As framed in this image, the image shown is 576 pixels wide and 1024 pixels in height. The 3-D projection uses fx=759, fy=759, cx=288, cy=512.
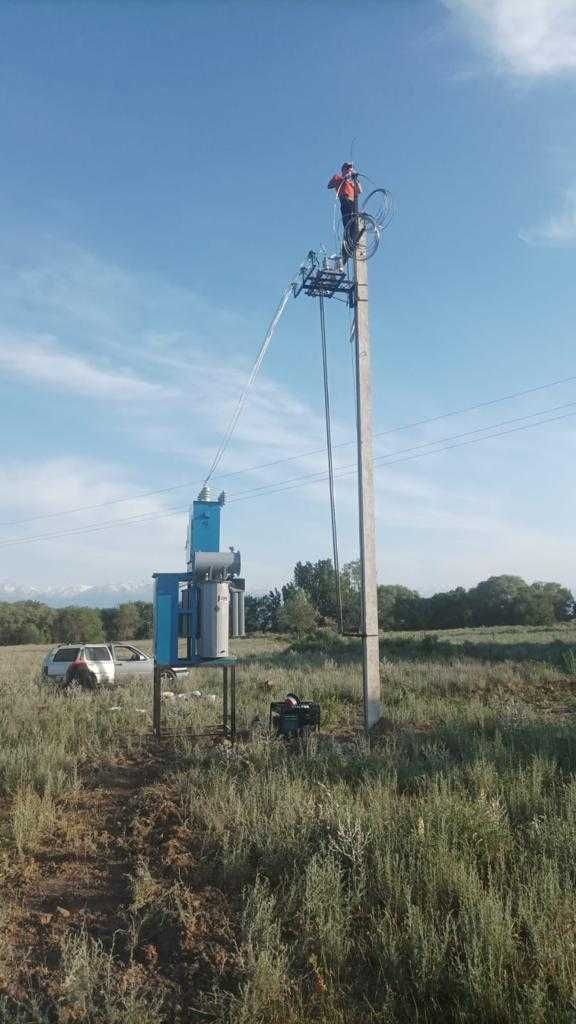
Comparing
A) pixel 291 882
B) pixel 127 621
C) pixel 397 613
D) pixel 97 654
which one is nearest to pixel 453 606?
pixel 397 613

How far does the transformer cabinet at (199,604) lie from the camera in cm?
875

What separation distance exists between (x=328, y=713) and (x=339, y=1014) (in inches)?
323

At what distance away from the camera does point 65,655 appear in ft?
67.3

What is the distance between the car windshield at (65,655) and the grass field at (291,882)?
1200cm

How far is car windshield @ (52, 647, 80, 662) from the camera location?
2045 centimetres

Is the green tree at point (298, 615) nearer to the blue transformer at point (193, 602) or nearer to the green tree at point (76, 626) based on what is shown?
the green tree at point (76, 626)

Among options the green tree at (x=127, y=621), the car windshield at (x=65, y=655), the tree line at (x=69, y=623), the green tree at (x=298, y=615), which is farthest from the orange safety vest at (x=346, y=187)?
the green tree at (x=127, y=621)

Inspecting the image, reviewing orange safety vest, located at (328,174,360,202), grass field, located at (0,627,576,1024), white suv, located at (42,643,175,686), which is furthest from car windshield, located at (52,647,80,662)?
orange safety vest, located at (328,174,360,202)

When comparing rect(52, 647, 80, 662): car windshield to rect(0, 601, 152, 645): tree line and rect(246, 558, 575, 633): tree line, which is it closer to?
rect(246, 558, 575, 633): tree line

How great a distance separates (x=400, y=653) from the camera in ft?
97.1

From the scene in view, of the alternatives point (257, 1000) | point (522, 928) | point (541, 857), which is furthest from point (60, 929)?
point (541, 857)

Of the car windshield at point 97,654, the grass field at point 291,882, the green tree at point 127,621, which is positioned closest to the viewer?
the grass field at point 291,882

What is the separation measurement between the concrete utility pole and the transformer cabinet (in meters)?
1.69

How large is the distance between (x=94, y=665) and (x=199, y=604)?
12.0 meters
